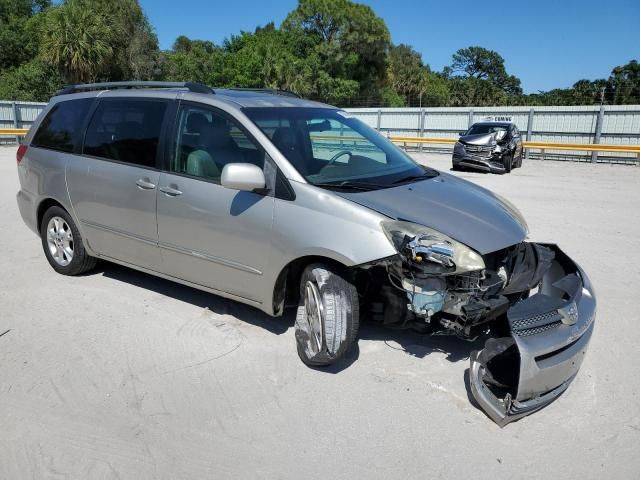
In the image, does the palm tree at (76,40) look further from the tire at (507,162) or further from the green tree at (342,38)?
the tire at (507,162)

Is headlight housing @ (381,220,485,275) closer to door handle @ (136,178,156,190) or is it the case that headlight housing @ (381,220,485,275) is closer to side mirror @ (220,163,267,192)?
side mirror @ (220,163,267,192)

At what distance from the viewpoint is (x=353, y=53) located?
155 feet

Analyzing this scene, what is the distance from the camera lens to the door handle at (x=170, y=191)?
13.2 ft

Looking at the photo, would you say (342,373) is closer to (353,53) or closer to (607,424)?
(607,424)

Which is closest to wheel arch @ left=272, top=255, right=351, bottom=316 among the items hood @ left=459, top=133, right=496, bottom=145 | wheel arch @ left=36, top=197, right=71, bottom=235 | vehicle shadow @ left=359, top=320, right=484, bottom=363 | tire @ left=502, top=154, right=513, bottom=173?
vehicle shadow @ left=359, top=320, right=484, bottom=363

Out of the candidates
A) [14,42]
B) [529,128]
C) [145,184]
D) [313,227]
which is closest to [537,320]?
[313,227]

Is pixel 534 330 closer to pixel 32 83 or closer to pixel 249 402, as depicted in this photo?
pixel 249 402

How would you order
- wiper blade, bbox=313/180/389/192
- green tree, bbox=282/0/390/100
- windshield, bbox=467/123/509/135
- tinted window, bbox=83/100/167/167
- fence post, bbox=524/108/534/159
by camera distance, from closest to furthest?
wiper blade, bbox=313/180/389/192 → tinted window, bbox=83/100/167/167 → windshield, bbox=467/123/509/135 → fence post, bbox=524/108/534/159 → green tree, bbox=282/0/390/100

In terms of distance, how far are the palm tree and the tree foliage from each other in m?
0.06

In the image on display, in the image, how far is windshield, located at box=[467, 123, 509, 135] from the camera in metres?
16.3

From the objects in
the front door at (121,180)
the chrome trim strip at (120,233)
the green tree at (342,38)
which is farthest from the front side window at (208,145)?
the green tree at (342,38)

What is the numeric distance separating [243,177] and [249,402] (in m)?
1.40

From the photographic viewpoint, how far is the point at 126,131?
448 cm

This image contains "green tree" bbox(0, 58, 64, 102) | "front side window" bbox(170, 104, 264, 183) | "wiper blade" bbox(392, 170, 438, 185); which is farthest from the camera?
"green tree" bbox(0, 58, 64, 102)
